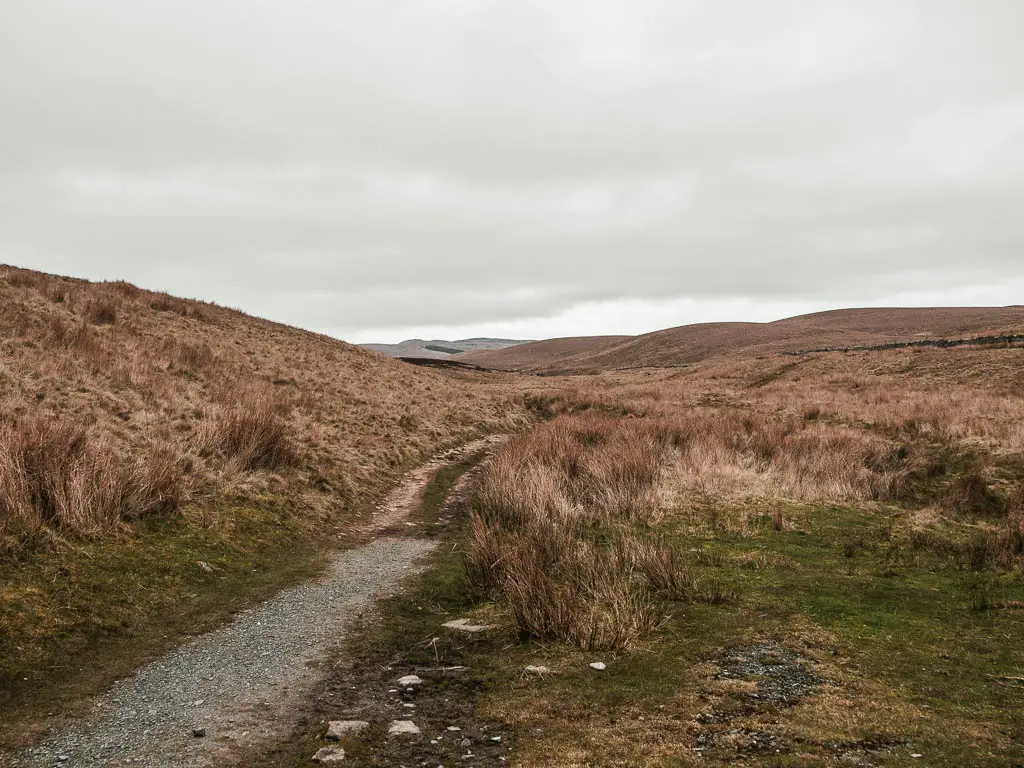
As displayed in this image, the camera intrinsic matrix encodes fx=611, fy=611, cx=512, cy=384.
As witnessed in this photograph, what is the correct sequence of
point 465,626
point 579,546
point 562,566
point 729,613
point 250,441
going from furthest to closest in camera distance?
point 250,441 < point 579,546 < point 562,566 < point 465,626 < point 729,613

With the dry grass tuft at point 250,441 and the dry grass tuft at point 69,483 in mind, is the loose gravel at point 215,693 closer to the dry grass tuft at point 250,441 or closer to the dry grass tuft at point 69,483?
the dry grass tuft at point 69,483

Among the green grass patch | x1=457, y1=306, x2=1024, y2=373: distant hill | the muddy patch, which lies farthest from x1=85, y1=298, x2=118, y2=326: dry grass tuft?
x1=457, y1=306, x2=1024, y2=373: distant hill

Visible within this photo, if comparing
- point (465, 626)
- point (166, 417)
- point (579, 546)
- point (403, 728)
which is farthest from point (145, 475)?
point (403, 728)

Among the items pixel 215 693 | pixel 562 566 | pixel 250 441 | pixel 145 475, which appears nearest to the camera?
pixel 215 693

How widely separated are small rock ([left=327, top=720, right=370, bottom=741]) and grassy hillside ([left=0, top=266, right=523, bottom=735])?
2712 millimetres

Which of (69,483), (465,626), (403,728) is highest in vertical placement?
(69,483)

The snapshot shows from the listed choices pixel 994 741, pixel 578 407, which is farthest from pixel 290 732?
pixel 578 407

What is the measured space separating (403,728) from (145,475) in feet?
25.6

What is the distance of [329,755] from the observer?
4.66 metres

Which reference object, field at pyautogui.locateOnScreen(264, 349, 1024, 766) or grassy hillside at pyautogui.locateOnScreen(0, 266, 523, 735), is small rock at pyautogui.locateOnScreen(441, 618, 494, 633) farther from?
grassy hillside at pyautogui.locateOnScreen(0, 266, 523, 735)

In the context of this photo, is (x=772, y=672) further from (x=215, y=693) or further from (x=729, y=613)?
(x=215, y=693)

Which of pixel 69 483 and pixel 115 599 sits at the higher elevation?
pixel 69 483

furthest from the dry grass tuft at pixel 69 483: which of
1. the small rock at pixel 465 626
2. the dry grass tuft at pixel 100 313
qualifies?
the dry grass tuft at pixel 100 313

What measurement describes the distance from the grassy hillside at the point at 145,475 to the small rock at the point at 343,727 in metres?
2.71
